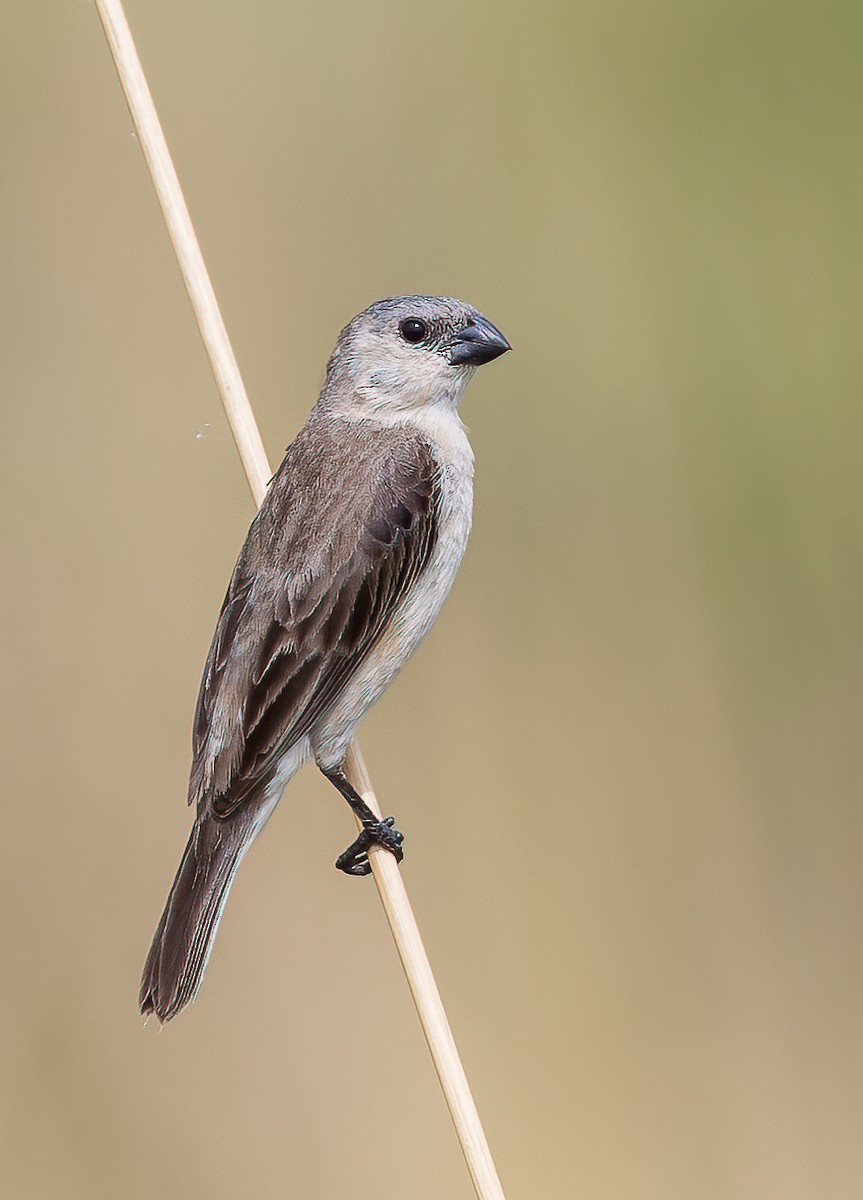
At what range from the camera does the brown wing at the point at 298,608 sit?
8.68ft

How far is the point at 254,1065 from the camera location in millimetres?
3258

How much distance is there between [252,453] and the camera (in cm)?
268

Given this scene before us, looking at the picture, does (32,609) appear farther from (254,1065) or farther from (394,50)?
(394,50)

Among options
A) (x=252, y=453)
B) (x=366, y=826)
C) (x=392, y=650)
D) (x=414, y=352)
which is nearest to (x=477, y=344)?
(x=414, y=352)

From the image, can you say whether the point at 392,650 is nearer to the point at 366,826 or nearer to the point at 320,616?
the point at 320,616

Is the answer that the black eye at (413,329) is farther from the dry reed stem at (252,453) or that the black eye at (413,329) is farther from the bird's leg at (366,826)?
the bird's leg at (366,826)

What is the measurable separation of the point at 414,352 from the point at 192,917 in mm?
1225

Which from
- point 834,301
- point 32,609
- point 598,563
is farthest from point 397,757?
point 834,301

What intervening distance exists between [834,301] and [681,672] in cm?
107

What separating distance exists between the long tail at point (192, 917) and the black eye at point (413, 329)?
1.06 metres

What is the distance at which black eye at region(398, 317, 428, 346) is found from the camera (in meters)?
2.91

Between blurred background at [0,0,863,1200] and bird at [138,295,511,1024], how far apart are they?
668 millimetres

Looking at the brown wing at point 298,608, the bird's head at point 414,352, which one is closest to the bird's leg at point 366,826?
the brown wing at point 298,608

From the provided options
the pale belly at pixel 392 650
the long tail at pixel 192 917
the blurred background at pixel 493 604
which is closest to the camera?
the long tail at pixel 192 917
